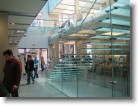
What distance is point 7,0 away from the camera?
4.32 meters

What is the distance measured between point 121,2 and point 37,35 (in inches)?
496

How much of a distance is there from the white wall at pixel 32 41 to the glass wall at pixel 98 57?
8.54m

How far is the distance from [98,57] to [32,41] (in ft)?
38.5

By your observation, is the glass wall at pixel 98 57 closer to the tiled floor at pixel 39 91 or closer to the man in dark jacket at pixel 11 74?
the tiled floor at pixel 39 91

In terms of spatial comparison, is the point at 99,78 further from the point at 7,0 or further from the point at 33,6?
the point at 7,0

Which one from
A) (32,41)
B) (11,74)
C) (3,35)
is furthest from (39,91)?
(32,41)

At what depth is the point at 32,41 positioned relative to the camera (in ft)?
57.0

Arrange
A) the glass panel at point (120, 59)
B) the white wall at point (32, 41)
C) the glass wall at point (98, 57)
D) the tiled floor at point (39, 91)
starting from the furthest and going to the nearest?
the white wall at point (32, 41) < the tiled floor at point (39, 91) < the glass wall at point (98, 57) < the glass panel at point (120, 59)

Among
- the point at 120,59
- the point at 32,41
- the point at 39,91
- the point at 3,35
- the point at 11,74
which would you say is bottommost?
the point at 39,91

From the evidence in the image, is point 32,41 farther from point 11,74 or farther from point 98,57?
point 11,74

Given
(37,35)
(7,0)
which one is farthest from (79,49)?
(37,35)

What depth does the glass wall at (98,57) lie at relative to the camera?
441 cm

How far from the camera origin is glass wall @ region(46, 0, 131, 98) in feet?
14.5

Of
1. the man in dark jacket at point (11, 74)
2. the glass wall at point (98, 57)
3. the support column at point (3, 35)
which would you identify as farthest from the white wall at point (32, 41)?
the man in dark jacket at point (11, 74)
